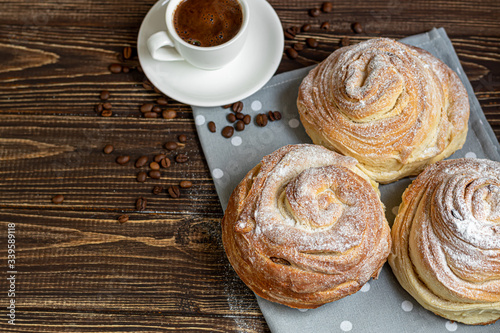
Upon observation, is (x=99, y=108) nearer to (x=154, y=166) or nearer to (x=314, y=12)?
(x=154, y=166)

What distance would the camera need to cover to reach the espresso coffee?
1913 millimetres

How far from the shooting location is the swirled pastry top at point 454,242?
154cm

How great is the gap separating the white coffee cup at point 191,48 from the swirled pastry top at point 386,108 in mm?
346

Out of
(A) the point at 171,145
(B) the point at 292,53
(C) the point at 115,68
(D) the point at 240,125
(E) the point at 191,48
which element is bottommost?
(A) the point at 171,145

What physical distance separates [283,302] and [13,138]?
1485 millimetres


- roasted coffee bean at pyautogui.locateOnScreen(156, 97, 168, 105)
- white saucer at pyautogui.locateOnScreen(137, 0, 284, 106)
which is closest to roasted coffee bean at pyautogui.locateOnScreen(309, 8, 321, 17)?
white saucer at pyautogui.locateOnScreen(137, 0, 284, 106)

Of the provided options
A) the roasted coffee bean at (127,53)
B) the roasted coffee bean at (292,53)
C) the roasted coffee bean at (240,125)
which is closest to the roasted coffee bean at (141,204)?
the roasted coffee bean at (240,125)

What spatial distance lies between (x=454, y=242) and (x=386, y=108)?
1.79 feet

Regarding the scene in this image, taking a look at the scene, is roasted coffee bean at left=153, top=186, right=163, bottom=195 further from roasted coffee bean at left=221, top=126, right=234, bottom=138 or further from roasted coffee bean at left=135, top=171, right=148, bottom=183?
roasted coffee bean at left=221, top=126, right=234, bottom=138

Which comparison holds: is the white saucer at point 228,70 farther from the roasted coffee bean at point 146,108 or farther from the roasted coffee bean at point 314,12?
the roasted coffee bean at point 314,12

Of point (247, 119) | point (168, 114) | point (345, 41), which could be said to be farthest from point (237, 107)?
point (345, 41)

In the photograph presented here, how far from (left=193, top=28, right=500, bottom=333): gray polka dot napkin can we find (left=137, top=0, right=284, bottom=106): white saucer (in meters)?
0.09

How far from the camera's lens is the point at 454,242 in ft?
5.12

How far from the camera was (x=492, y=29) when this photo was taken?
7.47 feet
